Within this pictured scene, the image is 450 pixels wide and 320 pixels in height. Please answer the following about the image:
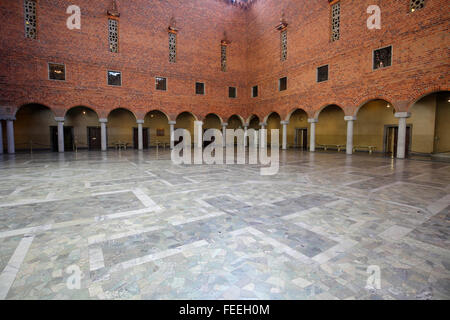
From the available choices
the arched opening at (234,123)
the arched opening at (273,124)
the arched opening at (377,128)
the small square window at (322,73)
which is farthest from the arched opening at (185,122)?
the arched opening at (377,128)

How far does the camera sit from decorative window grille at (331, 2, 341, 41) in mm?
16359

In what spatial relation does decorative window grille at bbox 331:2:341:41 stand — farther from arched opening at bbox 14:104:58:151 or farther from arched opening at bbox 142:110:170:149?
arched opening at bbox 14:104:58:151

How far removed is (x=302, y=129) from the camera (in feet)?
80.4

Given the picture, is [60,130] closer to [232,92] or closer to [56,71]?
[56,71]

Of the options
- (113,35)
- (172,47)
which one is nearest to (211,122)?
(172,47)

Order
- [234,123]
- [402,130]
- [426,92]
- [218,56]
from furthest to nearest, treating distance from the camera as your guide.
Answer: [234,123]
[218,56]
[402,130]
[426,92]

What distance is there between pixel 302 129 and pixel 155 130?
1561cm

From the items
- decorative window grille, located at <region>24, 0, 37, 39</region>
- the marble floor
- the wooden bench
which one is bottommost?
the marble floor

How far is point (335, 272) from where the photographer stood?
Answer: 2.47m

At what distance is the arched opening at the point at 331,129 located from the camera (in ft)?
67.1

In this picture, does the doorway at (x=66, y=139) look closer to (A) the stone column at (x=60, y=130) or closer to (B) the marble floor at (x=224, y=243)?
(A) the stone column at (x=60, y=130)

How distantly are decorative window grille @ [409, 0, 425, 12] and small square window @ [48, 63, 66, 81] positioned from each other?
2277 cm

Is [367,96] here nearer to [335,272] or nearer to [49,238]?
[335,272]

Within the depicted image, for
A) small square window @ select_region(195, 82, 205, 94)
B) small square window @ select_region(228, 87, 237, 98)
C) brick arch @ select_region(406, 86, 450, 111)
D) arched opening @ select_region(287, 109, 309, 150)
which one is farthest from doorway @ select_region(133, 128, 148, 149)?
brick arch @ select_region(406, 86, 450, 111)
